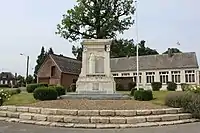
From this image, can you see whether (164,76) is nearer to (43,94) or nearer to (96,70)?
(96,70)

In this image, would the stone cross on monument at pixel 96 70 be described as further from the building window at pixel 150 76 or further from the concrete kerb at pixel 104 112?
the building window at pixel 150 76

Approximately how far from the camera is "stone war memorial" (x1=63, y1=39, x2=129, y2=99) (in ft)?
69.6

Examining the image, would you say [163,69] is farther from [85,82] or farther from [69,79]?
[85,82]

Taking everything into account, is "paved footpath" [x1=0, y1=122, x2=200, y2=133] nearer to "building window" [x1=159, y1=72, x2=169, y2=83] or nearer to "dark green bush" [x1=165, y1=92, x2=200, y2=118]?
"dark green bush" [x1=165, y1=92, x2=200, y2=118]

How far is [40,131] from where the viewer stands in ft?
30.7

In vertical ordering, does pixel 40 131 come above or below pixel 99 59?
below

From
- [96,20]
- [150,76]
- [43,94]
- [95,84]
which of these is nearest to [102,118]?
[43,94]

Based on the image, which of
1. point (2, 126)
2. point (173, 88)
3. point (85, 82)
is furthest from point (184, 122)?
point (173, 88)

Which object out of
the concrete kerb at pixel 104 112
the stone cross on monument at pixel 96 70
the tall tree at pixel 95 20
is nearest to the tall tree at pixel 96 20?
the tall tree at pixel 95 20

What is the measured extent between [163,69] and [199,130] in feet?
125

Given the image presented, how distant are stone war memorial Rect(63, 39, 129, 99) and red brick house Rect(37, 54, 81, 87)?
24601 millimetres

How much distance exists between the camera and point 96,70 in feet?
71.7

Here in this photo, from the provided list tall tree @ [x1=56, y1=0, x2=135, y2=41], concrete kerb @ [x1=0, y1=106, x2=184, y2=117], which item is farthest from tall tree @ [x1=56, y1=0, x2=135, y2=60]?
concrete kerb @ [x1=0, y1=106, x2=184, y2=117]

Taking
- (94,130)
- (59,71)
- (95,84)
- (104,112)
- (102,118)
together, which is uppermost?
(59,71)
